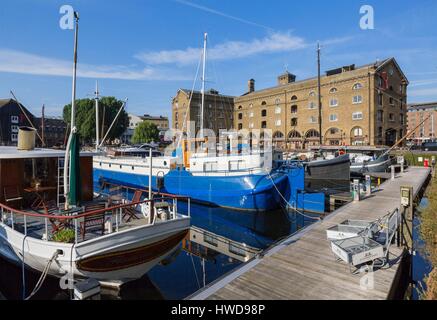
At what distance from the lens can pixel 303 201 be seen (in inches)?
739

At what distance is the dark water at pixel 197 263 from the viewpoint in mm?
8562

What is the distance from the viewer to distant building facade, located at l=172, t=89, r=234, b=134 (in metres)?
63.9

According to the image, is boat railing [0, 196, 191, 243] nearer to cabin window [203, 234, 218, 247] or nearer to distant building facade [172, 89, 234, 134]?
cabin window [203, 234, 218, 247]

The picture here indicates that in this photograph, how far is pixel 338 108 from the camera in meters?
49.5

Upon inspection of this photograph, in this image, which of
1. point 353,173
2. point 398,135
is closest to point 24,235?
point 353,173

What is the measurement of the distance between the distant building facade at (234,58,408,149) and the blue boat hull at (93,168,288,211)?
26.3 meters

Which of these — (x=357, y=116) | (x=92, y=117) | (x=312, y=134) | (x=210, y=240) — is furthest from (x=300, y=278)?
(x=92, y=117)

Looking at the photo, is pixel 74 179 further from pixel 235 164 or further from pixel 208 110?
pixel 208 110

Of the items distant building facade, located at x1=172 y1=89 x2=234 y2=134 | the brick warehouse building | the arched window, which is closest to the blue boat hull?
the brick warehouse building

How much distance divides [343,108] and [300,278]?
4812 centimetres

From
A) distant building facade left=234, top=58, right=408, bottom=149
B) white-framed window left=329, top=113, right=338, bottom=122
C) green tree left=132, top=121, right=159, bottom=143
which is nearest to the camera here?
distant building facade left=234, top=58, right=408, bottom=149

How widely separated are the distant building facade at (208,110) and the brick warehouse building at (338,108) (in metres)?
0.31
